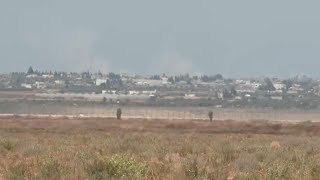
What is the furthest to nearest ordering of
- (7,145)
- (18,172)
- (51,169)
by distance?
(7,145), (51,169), (18,172)

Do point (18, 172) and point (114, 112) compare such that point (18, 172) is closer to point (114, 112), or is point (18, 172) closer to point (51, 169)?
point (51, 169)

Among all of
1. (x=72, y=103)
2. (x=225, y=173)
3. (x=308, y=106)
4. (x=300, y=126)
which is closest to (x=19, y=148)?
(x=225, y=173)

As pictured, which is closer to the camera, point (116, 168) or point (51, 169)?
point (51, 169)

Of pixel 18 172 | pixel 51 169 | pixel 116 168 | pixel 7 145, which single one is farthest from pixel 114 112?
pixel 18 172

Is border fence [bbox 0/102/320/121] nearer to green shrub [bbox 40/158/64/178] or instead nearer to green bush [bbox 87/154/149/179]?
green bush [bbox 87/154/149/179]

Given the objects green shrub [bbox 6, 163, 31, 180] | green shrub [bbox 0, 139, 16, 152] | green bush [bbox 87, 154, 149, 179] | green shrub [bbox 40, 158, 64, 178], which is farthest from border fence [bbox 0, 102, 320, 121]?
green shrub [bbox 6, 163, 31, 180]

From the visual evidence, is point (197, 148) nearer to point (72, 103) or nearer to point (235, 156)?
point (235, 156)

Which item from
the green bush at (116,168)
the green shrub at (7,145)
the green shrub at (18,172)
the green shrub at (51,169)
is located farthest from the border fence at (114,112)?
the green shrub at (18,172)

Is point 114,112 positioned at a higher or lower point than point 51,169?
lower

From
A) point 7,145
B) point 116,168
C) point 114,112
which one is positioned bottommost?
point 114,112

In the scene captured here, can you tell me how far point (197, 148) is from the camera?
96.4ft

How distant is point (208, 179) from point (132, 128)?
51281 millimetres

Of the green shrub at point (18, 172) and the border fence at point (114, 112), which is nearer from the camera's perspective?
the green shrub at point (18, 172)

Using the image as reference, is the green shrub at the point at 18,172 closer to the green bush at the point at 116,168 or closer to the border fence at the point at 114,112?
the green bush at the point at 116,168
